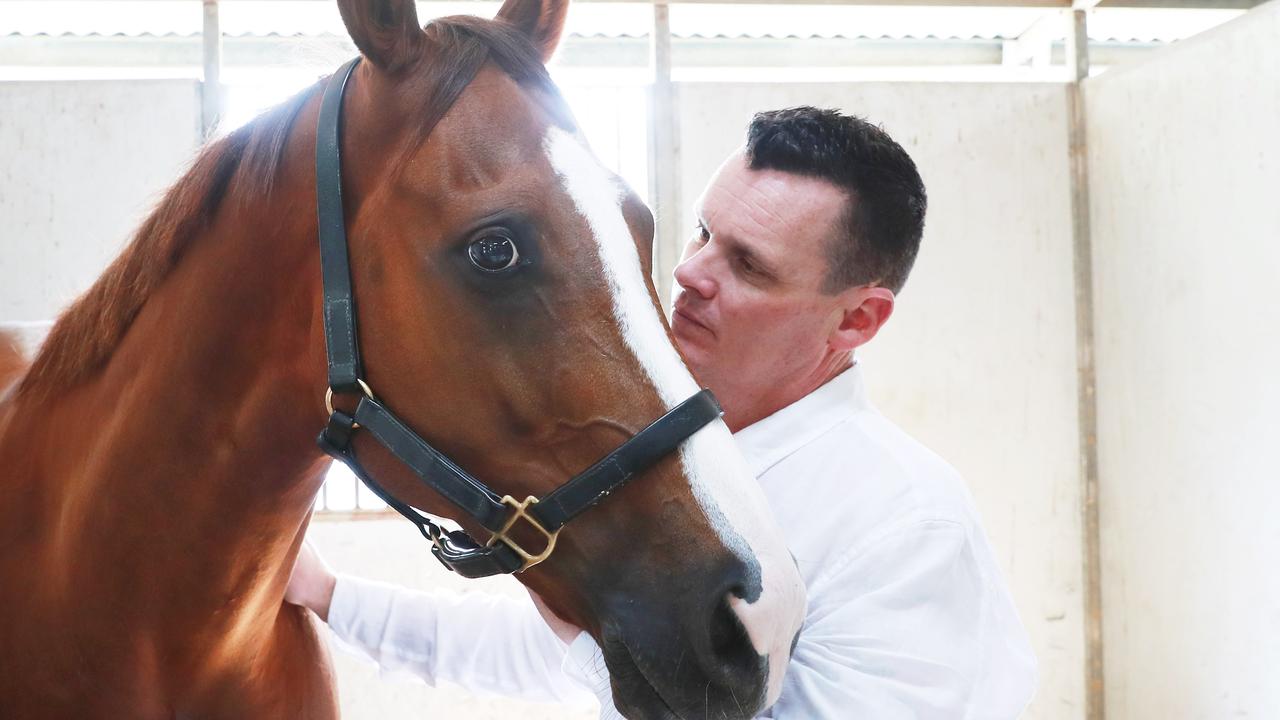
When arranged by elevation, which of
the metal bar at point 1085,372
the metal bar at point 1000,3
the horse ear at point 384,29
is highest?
the metal bar at point 1000,3

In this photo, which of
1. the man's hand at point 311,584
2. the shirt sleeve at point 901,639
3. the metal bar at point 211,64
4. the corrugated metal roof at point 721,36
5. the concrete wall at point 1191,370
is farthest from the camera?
the corrugated metal roof at point 721,36

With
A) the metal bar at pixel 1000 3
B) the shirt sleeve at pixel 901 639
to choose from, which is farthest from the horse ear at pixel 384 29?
the metal bar at pixel 1000 3

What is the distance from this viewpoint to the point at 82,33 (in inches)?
180

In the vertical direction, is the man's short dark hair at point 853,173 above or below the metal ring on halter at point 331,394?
above

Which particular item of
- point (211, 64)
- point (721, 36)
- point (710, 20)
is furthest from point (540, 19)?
point (721, 36)

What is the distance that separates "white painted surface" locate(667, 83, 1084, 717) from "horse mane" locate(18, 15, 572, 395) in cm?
348

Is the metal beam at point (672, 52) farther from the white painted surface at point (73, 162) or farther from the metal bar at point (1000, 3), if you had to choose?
the white painted surface at point (73, 162)

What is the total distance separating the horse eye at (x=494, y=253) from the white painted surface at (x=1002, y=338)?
3564 millimetres

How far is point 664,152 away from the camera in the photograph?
4.15 metres

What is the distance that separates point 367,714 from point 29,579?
10.4ft

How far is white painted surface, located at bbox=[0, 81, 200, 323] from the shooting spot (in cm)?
393

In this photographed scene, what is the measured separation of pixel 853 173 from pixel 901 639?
2.11ft

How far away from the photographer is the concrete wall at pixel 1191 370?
3.55 m

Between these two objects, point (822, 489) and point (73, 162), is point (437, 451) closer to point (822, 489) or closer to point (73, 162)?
point (822, 489)
